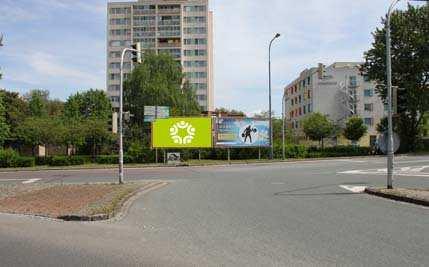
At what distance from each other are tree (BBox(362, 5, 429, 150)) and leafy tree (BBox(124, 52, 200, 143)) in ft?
84.5

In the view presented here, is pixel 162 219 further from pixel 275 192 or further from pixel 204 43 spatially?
pixel 204 43

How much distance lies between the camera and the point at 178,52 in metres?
129

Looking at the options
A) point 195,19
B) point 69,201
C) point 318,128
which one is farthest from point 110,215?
point 195,19

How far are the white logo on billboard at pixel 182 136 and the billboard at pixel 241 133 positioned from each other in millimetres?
2455

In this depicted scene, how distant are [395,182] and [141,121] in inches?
2157

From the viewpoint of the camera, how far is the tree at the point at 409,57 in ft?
185

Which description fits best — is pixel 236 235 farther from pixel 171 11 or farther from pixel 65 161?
pixel 171 11

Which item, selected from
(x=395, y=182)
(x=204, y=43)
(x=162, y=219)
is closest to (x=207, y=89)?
(x=204, y=43)

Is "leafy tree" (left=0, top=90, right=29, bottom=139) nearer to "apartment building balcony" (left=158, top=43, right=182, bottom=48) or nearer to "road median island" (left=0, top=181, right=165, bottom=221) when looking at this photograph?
"apartment building balcony" (left=158, top=43, right=182, bottom=48)

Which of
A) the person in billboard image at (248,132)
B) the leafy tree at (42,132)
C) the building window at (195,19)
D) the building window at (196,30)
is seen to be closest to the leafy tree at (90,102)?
the building window at (196,30)

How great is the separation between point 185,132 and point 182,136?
0.45m

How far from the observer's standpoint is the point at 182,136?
163 feet

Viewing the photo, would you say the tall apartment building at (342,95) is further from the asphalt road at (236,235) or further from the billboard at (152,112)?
the asphalt road at (236,235)

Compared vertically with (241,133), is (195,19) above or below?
above
